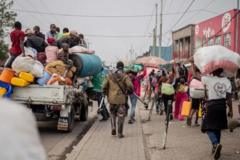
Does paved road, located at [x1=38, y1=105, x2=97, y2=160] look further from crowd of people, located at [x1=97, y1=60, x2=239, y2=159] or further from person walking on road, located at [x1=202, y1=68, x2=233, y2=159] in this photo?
person walking on road, located at [x1=202, y1=68, x2=233, y2=159]

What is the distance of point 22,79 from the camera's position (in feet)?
41.3

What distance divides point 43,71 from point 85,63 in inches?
81.8

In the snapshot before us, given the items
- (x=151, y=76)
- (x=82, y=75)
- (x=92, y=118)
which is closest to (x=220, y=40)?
(x=151, y=76)

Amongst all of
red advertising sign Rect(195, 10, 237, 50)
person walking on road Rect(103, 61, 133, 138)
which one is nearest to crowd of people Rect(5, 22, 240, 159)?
person walking on road Rect(103, 61, 133, 138)

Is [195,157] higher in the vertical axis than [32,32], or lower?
lower

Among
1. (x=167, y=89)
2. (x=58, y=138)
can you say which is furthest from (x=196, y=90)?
(x=58, y=138)

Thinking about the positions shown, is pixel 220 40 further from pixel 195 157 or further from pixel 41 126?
pixel 195 157

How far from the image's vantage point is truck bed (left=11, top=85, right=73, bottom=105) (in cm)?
1234

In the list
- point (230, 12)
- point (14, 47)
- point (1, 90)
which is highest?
point (230, 12)

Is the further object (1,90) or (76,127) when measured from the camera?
(76,127)

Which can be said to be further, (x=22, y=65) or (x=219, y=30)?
(x=219, y=30)

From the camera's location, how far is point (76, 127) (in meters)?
15.3

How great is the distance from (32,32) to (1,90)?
3.10 meters

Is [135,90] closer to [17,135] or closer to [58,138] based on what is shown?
[58,138]
